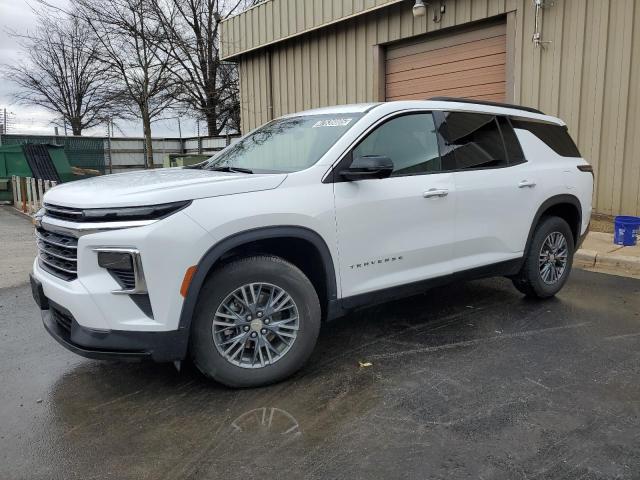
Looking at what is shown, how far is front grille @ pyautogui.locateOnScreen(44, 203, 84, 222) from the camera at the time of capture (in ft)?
10.2

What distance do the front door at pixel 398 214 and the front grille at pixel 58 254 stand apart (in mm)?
1603

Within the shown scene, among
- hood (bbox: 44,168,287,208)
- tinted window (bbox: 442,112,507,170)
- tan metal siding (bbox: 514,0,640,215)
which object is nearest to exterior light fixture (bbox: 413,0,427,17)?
tan metal siding (bbox: 514,0,640,215)

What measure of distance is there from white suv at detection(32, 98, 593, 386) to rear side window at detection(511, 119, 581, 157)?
62 millimetres

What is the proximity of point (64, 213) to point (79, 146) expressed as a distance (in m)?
→ 20.7

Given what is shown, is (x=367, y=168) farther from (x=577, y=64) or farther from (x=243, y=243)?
(x=577, y=64)

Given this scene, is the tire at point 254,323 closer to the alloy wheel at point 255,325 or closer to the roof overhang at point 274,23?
the alloy wheel at point 255,325

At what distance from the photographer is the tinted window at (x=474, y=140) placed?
14.5ft

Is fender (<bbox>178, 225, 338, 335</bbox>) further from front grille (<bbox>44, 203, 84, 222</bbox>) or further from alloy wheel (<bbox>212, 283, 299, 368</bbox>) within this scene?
front grille (<bbox>44, 203, 84, 222</bbox>)

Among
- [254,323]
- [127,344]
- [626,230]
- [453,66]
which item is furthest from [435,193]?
[453,66]

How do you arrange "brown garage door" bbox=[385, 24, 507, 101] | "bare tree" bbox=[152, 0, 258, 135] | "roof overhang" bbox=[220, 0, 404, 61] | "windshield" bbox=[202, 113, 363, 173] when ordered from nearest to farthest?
"windshield" bbox=[202, 113, 363, 173]
"brown garage door" bbox=[385, 24, 507, 101]
"roof overhang" bbox=[220, 0, 404, 61]
"bare tree" bbox=[152, 0, 258, 135]

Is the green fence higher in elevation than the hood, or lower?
higher

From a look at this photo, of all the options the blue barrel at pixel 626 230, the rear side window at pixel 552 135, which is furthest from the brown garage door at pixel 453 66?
the rear side window at pixel 552 135

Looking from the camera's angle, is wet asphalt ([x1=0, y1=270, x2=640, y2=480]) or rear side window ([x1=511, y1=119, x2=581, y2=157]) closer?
wet asphalt ([x1=0, y1=270, x2=640, y2=480])

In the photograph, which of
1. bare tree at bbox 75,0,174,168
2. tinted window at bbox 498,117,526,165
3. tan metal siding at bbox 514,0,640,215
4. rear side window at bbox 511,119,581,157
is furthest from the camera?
bare tree at bbox 75,0,174,168
